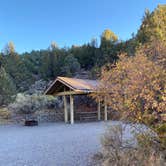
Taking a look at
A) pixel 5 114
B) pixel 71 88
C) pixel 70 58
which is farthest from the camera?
pixel 70 58

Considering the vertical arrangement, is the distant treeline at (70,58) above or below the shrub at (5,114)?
above

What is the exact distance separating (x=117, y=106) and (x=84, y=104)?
15.7 m

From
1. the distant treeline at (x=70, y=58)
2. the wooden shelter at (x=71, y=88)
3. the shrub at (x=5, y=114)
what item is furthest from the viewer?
the distant treeline at (x=70, y=58)

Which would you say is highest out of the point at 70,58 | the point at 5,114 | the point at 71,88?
the point at 70,58

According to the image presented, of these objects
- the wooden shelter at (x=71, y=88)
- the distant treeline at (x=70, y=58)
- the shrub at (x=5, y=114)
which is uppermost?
the distant treeline at (x=70, y=58)

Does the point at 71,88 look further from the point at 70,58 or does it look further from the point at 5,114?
the point at 70,58

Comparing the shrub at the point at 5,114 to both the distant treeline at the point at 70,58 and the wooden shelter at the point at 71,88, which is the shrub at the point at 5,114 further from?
the distant treeline at the point at 70,58

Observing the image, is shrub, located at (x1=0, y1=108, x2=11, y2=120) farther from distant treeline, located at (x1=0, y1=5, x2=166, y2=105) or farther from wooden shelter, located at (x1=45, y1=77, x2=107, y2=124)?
distant treeline, located at (x1=0, y1=5, x2=166, y2=105)

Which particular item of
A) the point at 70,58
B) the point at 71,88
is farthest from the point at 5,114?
the point at 70,58

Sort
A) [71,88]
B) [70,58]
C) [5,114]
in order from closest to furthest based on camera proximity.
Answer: [71,88]
[5,114]
[70,58]

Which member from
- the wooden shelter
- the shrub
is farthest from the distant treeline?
the wooden shelter

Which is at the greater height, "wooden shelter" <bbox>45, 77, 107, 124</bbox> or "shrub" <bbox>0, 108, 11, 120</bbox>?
"wooden shelter" <bbox>45, 77, 107, 124</bbox>

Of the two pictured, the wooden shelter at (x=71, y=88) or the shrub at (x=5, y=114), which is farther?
the shrub at (x=5, y=114)

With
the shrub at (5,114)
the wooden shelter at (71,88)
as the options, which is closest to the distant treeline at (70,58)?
the shrub at (5,114)
